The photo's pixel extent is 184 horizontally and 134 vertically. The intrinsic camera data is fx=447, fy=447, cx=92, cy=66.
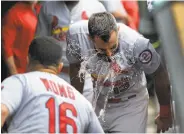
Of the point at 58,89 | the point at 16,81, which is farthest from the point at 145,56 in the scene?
the point at 16,81

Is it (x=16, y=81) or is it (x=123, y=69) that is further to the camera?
(x=123, y=69)

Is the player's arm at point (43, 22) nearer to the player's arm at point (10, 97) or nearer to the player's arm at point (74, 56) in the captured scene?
the player's arm at point (74, 56)

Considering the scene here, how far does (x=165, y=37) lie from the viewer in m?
0.44

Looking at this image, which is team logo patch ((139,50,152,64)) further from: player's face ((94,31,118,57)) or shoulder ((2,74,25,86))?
shoulder ((2,74,25,86))

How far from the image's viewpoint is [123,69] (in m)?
2.85

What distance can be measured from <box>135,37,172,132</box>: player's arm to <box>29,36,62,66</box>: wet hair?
653 mm

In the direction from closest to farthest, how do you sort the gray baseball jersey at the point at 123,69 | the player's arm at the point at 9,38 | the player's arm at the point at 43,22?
the gray baseball jersey at the point at 123,69 < the player's arm at the point at 9,38 < the player's arm at the point at 43,22

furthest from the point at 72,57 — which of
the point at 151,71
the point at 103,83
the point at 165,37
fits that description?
the point at 165,37

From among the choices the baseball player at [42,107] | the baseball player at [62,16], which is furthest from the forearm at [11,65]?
the baseball player at [42,107]

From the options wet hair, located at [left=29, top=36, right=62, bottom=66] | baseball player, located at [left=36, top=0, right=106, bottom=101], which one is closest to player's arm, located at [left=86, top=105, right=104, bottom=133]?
wet hair, located at [left=29, top=36, right=62, bottom=66]

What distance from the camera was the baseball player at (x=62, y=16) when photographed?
3.63 meters

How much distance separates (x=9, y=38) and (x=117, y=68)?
3.76ft

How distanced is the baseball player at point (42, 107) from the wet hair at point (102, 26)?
0.66 m

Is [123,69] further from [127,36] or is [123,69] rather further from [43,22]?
[43,22]
